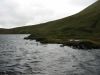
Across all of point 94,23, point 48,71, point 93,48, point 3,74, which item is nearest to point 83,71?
point 48,71

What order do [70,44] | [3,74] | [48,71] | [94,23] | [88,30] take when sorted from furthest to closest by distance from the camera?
[94,23], [88,30], [70,44], [48,71], [3,74]

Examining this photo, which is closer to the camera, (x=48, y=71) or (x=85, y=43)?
(x=48, y=71)

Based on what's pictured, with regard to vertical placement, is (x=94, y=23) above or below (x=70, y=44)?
above

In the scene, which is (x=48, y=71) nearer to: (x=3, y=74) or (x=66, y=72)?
(x=66, y=72)

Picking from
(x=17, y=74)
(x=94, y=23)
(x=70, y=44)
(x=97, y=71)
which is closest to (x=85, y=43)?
(x=70, y=44)

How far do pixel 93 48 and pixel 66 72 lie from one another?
156 feet

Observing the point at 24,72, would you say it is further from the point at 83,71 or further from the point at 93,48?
the point at 93,48

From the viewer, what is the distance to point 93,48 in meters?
83.5

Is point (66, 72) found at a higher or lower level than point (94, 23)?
lower

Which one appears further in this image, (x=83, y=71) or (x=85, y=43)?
(x=85, y=43)

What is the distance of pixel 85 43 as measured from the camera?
284 feet

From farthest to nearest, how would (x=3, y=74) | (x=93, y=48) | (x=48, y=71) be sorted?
(x=93, y=48)
(x=48, y=71)
(x=3, y=74)

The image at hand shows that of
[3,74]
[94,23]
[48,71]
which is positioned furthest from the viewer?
[94,23]

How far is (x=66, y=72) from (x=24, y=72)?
8129 mm
